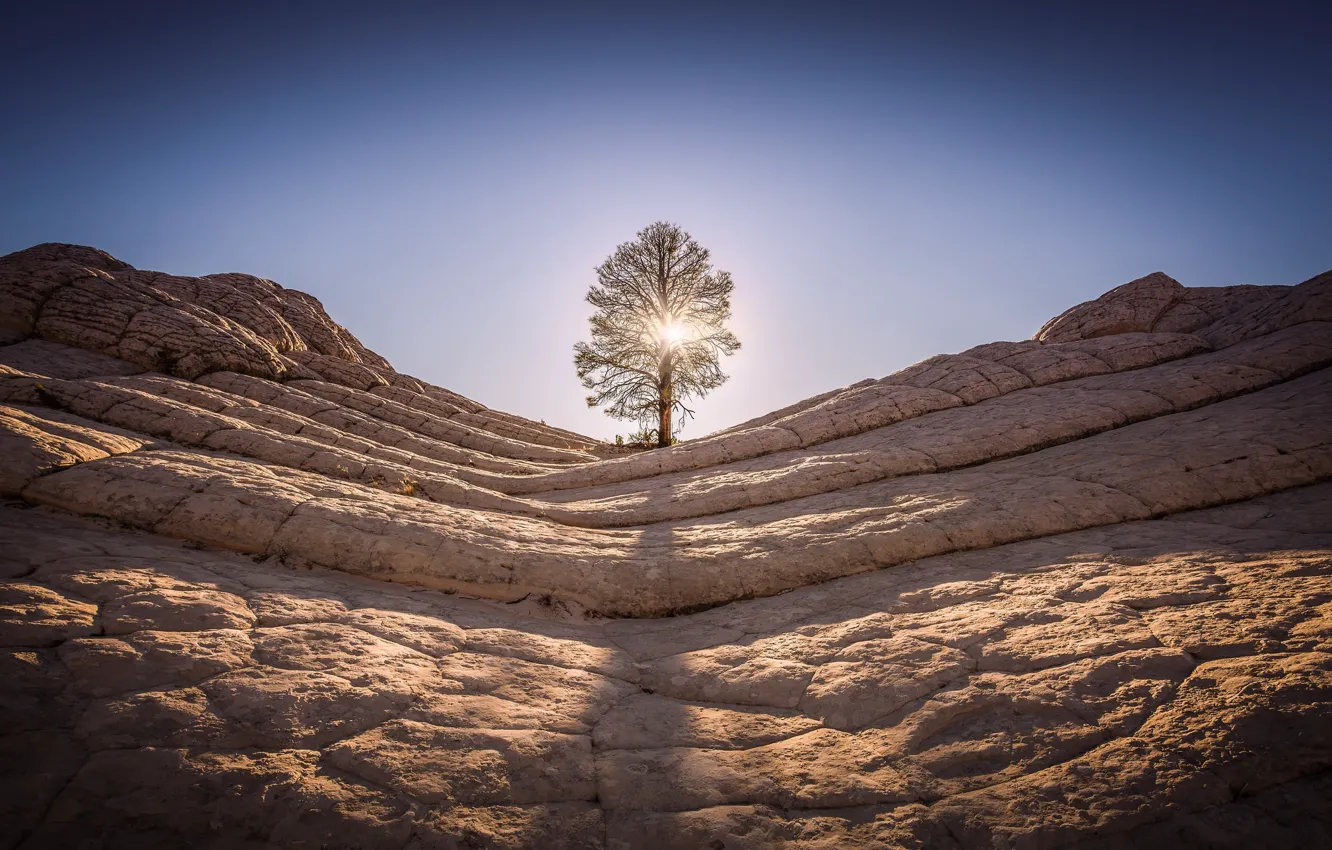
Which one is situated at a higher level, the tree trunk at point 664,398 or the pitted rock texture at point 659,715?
the tree trunk at point 664,398

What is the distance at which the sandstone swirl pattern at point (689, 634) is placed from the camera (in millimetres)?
2127

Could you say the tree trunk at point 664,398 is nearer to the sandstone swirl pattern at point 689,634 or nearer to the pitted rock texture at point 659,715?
the sandstone swirl pattern at point 689,634

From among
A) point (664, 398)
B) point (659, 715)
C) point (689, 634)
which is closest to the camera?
point (659, 715)

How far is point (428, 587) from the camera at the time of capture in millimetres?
5000

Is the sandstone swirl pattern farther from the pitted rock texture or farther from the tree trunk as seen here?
the tree trunk

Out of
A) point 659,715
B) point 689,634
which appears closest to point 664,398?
point 689,634

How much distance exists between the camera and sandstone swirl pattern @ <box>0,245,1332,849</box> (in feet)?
6.98

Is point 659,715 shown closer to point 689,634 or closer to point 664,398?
point 689,634

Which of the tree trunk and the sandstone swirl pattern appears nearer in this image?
the sandstone swirl pattern

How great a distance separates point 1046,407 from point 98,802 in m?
11.8

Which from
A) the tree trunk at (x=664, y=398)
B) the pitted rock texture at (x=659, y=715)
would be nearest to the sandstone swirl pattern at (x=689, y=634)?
the pitted rock texture at (x=659, y=715)

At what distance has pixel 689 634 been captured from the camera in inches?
180

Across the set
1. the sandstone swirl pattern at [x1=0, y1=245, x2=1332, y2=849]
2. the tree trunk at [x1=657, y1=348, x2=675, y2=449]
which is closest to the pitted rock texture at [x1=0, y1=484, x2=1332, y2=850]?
the sandstone swirl pattern at [x1=0, y1=245, x2=1332, y2=849]

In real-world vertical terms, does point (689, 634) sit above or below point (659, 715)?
above
